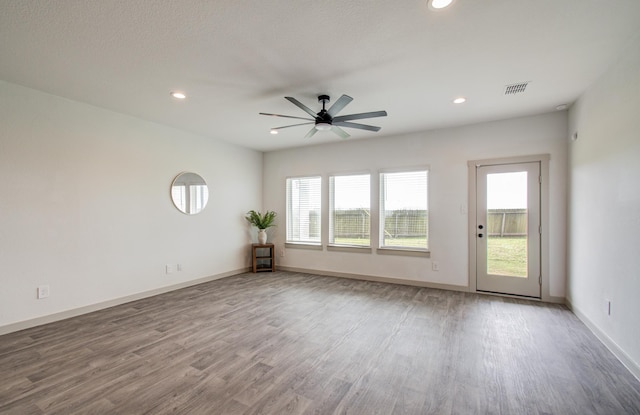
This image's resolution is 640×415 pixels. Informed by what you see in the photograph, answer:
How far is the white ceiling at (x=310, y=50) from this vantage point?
6.48 ft

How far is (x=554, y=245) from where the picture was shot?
13.1 ft

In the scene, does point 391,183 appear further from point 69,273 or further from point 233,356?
point 69,273

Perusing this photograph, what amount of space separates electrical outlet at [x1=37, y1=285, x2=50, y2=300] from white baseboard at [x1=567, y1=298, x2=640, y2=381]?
5852 millimetres

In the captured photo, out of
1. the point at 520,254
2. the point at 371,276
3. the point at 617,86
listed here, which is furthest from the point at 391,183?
the point at 617,86

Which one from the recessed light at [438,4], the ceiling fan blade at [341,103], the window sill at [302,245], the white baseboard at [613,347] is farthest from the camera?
the window sill at [302,245]

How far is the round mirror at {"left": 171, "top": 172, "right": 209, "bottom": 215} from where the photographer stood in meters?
4.76

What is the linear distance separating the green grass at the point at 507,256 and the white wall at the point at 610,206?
2.02 ft

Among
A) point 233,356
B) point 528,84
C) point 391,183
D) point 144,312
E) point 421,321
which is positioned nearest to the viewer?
point 233,356

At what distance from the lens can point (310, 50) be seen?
2.46 metres

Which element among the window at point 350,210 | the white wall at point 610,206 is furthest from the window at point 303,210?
the white wall at point 610,206

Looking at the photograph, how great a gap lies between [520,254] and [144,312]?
541 cm

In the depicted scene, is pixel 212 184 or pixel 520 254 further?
pixel 212 184

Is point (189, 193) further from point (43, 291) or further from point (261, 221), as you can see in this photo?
point (43, 291)

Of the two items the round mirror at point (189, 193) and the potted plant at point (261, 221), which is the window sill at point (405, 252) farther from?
the round mirror at point (189, 193)
